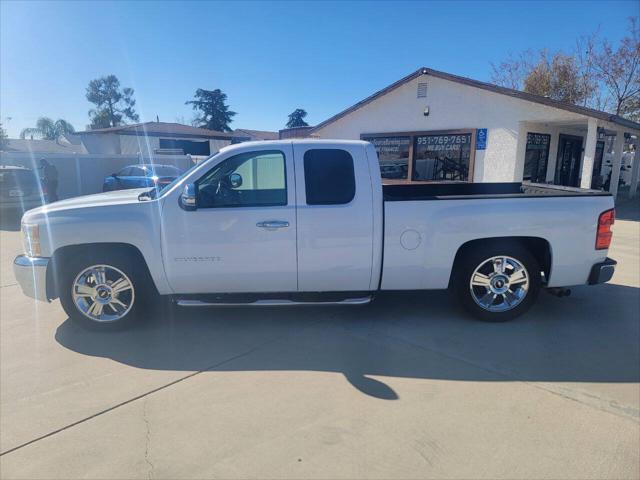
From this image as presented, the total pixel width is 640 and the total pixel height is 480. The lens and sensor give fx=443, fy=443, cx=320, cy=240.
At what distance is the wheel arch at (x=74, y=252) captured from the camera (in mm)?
4340

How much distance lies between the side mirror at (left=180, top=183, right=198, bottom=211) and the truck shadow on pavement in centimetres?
130

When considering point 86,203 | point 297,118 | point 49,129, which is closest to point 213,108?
point 297,118

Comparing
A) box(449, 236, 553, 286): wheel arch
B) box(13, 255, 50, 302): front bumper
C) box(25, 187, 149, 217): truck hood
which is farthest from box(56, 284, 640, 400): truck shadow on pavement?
box(25, 187, 149, 217): truck hood

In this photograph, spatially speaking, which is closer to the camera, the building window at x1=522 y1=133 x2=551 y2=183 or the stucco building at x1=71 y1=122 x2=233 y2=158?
the building window at x1=522 y1=133 x2=551 y2=183

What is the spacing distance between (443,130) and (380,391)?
45.4ft

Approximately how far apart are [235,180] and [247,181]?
0.39ft

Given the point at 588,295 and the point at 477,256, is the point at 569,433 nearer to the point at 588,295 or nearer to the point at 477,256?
the point at 477,256

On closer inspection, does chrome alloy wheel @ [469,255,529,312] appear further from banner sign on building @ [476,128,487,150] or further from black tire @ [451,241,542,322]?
banner sign on building @ [476,128,487,150]

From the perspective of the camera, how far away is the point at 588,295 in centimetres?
572

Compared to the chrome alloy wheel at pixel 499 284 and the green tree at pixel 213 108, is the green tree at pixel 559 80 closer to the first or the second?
the chrome alloy wheel at pixel 499 284

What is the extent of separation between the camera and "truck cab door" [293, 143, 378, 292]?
14.1 ft

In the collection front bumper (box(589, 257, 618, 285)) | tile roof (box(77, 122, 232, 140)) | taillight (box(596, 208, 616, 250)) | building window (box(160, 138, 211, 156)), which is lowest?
front bumper (box(589, 257, 618, 285))

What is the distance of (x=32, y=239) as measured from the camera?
171 inches

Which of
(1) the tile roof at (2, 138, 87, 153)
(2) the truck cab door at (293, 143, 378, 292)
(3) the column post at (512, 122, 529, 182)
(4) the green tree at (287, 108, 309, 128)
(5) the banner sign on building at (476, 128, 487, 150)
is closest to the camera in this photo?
(2) the truck cab door at (293, 143, 378, 292)
